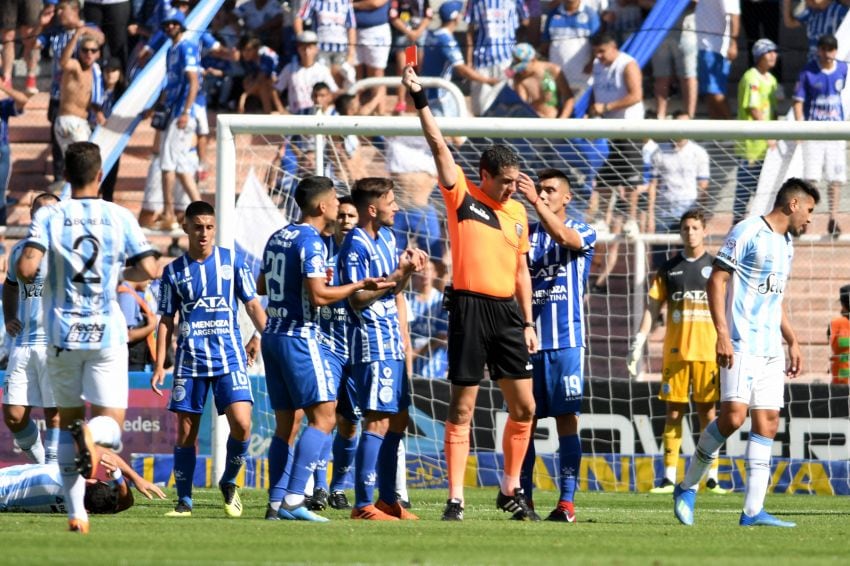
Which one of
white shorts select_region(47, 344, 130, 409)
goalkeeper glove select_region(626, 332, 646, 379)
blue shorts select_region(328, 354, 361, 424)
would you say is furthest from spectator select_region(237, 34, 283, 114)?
white shorts select_region(47, 344, 130, 409)

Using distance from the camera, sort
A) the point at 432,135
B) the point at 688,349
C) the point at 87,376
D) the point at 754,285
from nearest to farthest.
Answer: the point at 87,376 → the point at 432,135 → the point at 754,285 → the point at 688,349

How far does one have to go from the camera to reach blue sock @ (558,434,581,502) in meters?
10.7

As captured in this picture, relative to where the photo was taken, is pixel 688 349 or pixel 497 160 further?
pixel 688 349

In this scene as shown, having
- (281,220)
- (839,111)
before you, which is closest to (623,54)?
(839,111)

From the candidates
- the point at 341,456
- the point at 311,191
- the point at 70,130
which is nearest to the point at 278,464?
the point at 341,456

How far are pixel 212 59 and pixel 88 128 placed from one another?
1.89m

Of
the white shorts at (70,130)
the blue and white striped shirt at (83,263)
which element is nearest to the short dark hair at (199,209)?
the blue and white striped shirt at (83,263)

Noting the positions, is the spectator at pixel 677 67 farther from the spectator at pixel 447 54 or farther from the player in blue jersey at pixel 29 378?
the player in blue jersey at pixel 29 378

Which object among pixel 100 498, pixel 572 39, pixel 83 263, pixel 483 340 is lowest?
pixel 100 498

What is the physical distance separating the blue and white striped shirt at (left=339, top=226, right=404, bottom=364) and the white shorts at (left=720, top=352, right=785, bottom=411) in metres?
2.23

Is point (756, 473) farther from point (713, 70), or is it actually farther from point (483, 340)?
point (713, 70)

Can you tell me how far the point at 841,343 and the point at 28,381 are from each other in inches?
346

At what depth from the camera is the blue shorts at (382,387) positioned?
10.3m

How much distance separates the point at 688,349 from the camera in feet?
48.6
